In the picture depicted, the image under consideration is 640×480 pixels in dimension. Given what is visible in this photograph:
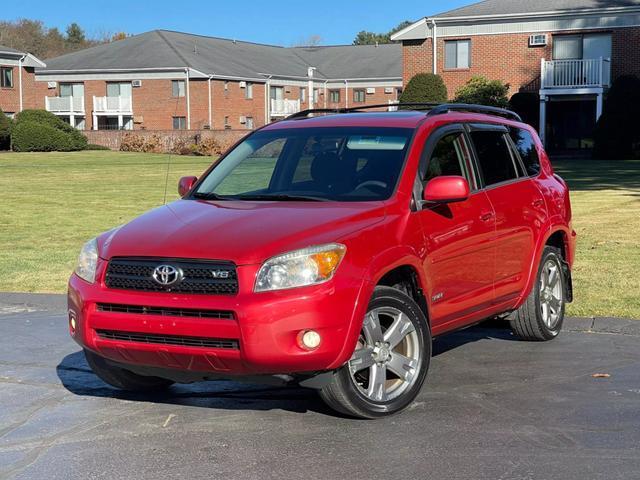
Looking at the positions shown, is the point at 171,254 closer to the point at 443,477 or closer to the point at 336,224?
the point at 336,224

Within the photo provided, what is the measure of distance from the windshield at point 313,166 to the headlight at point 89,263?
1060mm

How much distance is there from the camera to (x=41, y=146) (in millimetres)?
49188

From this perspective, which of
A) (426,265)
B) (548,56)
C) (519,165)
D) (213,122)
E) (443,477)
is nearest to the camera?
(443,477)

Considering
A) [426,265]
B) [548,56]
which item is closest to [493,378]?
[426,265]

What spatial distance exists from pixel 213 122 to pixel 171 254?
61.5m

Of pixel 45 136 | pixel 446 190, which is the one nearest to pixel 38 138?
pixel 45 136

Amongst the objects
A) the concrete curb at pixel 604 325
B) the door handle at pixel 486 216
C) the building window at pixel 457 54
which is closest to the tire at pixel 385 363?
the door handle at pixel 486 216

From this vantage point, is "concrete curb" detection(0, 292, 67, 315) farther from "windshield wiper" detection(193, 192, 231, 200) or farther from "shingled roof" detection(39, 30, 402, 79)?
"shingled roof" detection(39, 30, 402, 79)

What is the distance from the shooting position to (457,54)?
48.7 meters

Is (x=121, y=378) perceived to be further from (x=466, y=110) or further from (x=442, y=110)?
(x=466, y=110)

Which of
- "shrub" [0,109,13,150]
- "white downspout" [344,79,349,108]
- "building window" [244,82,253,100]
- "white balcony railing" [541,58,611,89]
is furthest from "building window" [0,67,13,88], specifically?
"white balcony railing" [541,58,611,89]

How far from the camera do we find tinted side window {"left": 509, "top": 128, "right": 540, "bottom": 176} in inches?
318

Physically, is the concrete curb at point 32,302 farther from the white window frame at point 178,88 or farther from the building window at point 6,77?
the building window at point 6,77

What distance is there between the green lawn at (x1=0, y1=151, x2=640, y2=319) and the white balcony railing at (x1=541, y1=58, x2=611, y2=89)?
9.45 meters
